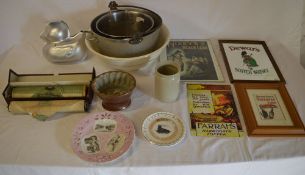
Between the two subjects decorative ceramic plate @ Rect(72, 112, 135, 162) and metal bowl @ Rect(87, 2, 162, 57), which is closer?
decorative ceramic plate @ Rect(72, 112, 135, 162)

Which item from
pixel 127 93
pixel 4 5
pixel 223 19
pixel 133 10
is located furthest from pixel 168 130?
pixel 4 5

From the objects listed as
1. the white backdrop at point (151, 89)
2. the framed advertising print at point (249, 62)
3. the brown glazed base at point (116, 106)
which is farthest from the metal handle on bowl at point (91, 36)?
the framed advertising print at point (249, 62)

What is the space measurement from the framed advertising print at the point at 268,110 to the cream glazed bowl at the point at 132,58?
259 mm

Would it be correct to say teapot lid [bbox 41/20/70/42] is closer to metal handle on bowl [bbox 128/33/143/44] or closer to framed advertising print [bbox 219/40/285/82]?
metal handle on bowl [bbox 128/33/143/44]

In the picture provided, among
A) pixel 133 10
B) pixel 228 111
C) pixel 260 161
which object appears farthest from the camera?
pixel 133 10

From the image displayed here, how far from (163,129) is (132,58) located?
0.74 ft

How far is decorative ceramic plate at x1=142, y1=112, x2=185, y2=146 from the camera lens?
2.02ft

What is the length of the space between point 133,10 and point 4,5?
48 cm

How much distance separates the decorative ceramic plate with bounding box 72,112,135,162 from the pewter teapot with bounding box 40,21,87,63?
0.27 m

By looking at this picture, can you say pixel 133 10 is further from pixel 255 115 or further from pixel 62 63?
pixel 255 115

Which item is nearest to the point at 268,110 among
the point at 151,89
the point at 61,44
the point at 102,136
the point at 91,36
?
the point at 151,89

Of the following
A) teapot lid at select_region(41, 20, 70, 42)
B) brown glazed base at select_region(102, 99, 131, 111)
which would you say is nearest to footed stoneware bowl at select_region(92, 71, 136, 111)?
brown glazed base at select_region(102, 99, 131, 111)

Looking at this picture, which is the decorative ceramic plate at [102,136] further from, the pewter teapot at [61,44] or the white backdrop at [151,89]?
the pewter teapot at [61,44]

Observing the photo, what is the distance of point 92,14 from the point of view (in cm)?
95
